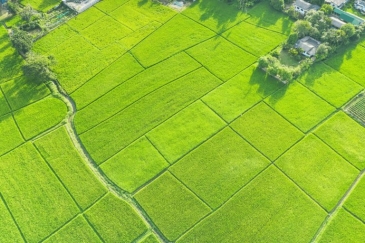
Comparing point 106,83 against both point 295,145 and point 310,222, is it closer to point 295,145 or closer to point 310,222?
point 295,145

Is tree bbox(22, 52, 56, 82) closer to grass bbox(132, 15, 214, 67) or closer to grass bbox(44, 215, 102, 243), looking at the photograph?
grass bbox(132, 15, 214, 67)

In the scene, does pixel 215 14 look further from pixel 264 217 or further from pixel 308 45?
pixel 264 217

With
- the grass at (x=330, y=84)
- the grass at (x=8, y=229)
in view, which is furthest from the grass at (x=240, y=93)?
the grass at (x=8, y=229)

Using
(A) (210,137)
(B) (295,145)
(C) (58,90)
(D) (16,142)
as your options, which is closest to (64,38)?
(C) (58,90)

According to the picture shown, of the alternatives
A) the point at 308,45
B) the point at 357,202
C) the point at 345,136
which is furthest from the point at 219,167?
the point at 308,45

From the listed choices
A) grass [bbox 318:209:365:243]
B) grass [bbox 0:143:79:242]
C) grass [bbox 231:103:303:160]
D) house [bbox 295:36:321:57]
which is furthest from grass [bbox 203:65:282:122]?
grass [bbox 0:143:79:242]

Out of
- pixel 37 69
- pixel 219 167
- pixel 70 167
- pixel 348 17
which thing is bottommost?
pixel 70 167

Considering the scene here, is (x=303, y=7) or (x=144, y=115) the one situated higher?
(x=303, y=7)
